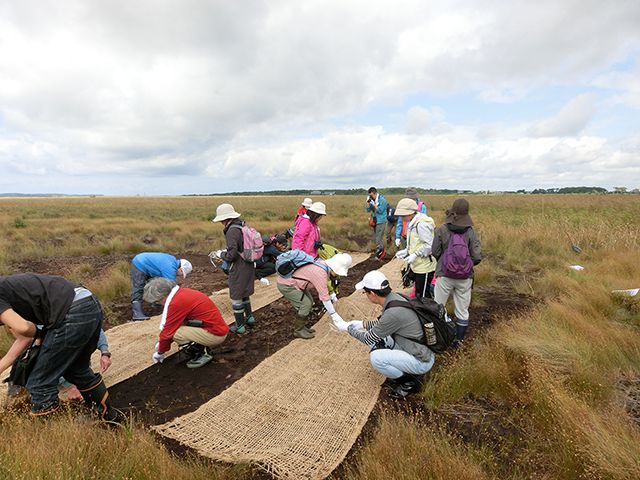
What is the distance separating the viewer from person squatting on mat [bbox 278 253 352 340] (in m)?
4.73

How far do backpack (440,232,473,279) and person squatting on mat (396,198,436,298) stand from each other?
531mm

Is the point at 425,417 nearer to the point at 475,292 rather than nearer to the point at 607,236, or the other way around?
the point at 475,292

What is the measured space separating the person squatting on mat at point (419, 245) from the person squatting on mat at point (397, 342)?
55.3 inches

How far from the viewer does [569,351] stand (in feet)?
12.2

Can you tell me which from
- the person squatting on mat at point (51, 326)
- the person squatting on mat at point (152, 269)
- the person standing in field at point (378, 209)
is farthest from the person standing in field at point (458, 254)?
the person standing in field at point (378, 209)

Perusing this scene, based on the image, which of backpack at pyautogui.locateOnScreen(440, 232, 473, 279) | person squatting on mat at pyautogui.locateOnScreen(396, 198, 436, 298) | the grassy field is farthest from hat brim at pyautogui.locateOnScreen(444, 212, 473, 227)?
the grassy field

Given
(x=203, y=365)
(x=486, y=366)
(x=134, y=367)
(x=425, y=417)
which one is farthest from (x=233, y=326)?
(x=486, y=366)

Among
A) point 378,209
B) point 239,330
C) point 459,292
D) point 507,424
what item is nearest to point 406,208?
point 459,292

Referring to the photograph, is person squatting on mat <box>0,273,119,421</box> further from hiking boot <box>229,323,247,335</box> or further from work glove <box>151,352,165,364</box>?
hiking boot <box>229,323,247,335</box>

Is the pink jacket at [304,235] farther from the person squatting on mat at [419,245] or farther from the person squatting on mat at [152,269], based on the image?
the person squatting on mat at [152,269]

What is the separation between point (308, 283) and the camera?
15.9 feet

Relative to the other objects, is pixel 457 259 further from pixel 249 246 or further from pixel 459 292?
pixel 249 246

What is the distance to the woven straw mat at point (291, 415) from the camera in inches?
111

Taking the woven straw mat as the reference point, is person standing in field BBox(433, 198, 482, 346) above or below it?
above
